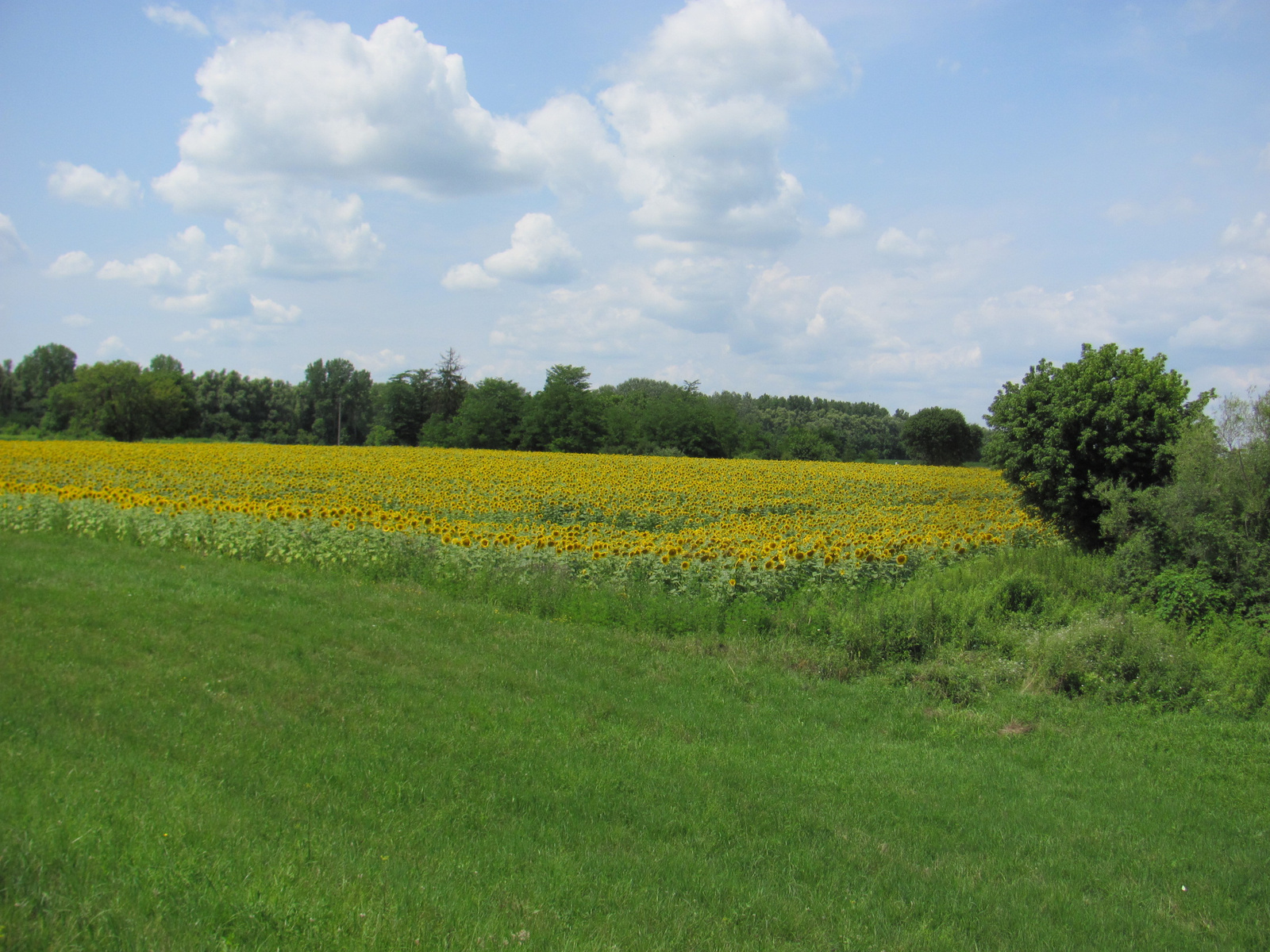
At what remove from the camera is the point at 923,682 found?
9727 millimetres

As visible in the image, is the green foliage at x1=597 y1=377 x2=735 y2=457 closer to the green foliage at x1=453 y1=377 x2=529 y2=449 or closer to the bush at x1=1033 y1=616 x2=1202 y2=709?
the green foliage at x1=453 y1=377 x2=529 y2=449

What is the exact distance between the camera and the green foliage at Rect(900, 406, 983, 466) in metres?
85.3

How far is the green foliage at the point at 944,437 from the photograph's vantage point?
3359 inches

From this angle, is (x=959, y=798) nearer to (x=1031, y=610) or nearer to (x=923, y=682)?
(x=923, y=682)

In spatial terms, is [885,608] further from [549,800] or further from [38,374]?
[38,374]

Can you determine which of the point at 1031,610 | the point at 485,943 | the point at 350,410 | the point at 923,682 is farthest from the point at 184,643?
the point at 350,410

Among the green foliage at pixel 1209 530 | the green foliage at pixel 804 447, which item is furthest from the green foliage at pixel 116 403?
the green foliage at pixel 1209 530

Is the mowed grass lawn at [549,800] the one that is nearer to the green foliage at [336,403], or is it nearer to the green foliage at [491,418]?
the green foliage at [491,418]

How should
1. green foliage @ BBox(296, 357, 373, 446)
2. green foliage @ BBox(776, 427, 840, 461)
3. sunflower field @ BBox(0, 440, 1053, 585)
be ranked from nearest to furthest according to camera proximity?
sunflower field @ BBox(0, 440, 1053, 585), green foliage @ BBox(776, 427, 840, 461), green foliage @ BBox(296, 357, 373, 446)

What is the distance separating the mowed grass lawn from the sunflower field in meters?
4.29

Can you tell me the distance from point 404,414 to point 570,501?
5547 centimetres

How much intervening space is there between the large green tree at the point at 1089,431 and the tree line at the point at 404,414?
Answer: 4257 centimetres

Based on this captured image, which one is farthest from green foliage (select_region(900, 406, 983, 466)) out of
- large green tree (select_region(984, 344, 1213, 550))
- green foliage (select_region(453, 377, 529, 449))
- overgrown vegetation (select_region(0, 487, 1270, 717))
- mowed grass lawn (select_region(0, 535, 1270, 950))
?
mowed grass lawn (select_region(0, 535, 1270, 950))

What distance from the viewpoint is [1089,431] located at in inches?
615
